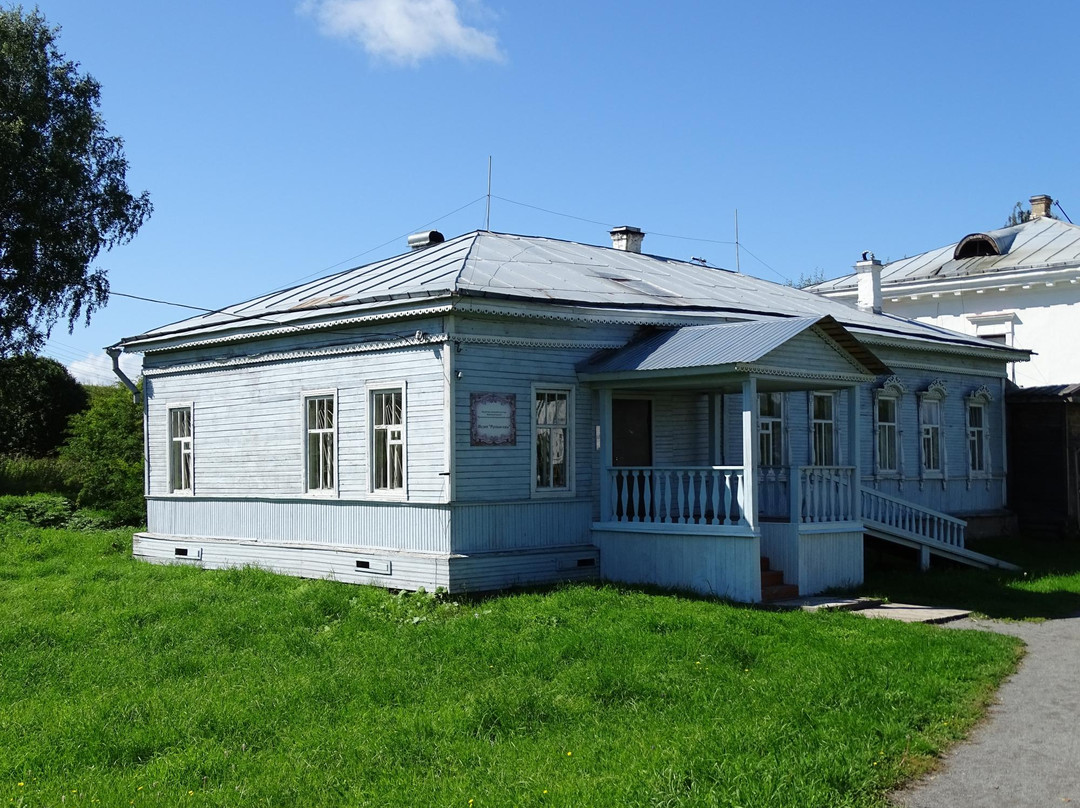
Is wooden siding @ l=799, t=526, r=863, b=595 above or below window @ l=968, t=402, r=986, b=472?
below

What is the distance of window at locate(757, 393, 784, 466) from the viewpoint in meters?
18.6

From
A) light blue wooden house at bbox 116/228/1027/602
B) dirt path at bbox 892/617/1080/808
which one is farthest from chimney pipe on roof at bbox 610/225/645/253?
dirt path at bbox 892/617/1080/808

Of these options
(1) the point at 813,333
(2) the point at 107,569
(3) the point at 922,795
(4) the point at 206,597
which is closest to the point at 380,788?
(3) the point at 922,795

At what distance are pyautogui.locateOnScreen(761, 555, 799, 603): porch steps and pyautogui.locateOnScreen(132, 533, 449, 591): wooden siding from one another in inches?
152

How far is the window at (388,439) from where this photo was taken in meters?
15.1

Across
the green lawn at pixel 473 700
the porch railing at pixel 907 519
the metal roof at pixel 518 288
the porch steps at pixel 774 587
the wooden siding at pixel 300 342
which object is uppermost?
the metal roof at pixel 518 288

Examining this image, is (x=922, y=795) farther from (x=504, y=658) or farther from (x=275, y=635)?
(x=275, y=635)

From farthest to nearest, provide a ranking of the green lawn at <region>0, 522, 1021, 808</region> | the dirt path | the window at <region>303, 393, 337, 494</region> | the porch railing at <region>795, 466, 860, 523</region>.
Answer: the window at <region>303, 393, 337, 494</region> < the porch railing at <region>795, 466, 860, 523</region> < the green lawn at <region>0, 522, 1021, 808</region> < the dirt path

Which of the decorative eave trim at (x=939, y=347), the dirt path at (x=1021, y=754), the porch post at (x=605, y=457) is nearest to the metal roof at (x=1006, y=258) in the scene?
the decorative eave trim at (x=939, y=347)

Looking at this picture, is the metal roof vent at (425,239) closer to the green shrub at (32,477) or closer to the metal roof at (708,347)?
the metal roof at (708,347)

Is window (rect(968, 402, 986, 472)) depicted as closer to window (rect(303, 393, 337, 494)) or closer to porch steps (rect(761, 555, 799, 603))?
porch steps (rect(761, 555, 799, 603))

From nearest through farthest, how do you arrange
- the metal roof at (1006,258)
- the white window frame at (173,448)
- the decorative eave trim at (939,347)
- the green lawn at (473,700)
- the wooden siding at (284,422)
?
the green lawn at (473,700) → the wooden siding at (284,422) → the white window frame at (173,448) → the decorative eave trim at (939,347) → the metal roof at (1006,258)

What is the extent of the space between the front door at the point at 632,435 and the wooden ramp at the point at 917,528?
3240 millimetres

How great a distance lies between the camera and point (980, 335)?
29.1 meters
